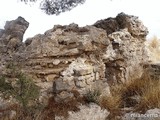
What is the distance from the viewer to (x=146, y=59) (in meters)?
11.0

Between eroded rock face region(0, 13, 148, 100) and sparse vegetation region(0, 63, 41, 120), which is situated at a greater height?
eroded rock face region(0, 13, 148, 100)

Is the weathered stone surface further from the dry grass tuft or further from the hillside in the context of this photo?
the dry grass tuft

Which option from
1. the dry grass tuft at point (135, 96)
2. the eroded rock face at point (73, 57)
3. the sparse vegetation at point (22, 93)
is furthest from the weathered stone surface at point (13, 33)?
the dry grass tuft at point (135, 96)

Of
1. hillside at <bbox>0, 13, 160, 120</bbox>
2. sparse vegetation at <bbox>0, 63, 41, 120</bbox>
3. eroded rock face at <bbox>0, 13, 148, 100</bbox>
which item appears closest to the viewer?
sparse vegetation at <bbox>0, 63, 41, 120</bbox>

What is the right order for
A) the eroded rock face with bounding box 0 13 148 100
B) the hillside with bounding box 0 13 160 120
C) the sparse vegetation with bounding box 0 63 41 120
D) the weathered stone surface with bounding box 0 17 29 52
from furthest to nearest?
the weathered stone surface with bounding box 0 17 29 52 < the eroded rock face with bounding box 0 13 148 100 < the hillside with bounding box 0 13 160 120 < the sparse vegetation with bounding box 0 63 41 120

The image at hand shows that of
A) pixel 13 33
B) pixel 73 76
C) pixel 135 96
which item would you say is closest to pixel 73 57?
pixel 73 76

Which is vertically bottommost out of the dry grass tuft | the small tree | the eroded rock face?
the dry grass tuft

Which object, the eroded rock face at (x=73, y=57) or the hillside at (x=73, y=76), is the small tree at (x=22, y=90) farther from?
the eroded rock face at (x=73, y=57)

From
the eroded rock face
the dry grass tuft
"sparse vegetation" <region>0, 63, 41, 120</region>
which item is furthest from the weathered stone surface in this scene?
the dry grass tuft

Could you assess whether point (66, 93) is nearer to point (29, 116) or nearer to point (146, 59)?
point (29, 116)

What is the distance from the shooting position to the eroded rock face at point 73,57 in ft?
26.5

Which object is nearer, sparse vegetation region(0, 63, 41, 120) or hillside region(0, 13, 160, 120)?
sparse vegetation region(0, 63, 41, 120)

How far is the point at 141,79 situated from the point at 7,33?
417 centimetres

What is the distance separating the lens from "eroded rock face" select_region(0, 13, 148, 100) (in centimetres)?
807
